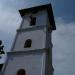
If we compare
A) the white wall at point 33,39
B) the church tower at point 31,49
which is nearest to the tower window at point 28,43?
the church tower at point 31,49

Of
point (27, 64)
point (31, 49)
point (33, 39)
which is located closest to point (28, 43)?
point (33, 39)

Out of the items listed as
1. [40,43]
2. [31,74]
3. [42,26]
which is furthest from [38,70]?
[42,26]

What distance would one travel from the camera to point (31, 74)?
1440cm

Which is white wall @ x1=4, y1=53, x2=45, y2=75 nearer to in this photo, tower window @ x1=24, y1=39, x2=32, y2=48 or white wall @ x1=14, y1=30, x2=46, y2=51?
white wall @ x1=14, y1=30, x2=46, y2=51

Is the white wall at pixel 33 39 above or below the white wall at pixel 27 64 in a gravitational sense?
above

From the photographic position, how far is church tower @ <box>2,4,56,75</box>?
15.0 m

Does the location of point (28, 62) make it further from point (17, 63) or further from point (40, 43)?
point (40, 43)

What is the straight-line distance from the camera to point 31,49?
642 inches

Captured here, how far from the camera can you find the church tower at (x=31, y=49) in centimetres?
1495

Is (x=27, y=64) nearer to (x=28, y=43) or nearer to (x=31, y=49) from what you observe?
(x=31, y=49)

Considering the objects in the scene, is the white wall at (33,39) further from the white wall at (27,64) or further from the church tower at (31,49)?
the white wall at (27,64)

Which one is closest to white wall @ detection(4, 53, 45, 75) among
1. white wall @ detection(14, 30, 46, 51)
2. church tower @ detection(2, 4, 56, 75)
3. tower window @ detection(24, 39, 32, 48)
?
church tower @ detection(2, 4, 56, 75)

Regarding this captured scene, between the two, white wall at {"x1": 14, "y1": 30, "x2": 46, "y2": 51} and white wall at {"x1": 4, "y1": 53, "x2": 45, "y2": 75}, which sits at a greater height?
white wall at {"x1": 14, "y1": 30, "x2": 46, "y2": 51}

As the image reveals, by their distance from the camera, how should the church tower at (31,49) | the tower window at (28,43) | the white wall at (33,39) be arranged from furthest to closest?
the tower window at (28,43) → the white wall at (33,39) → the church tower at (31,49)
